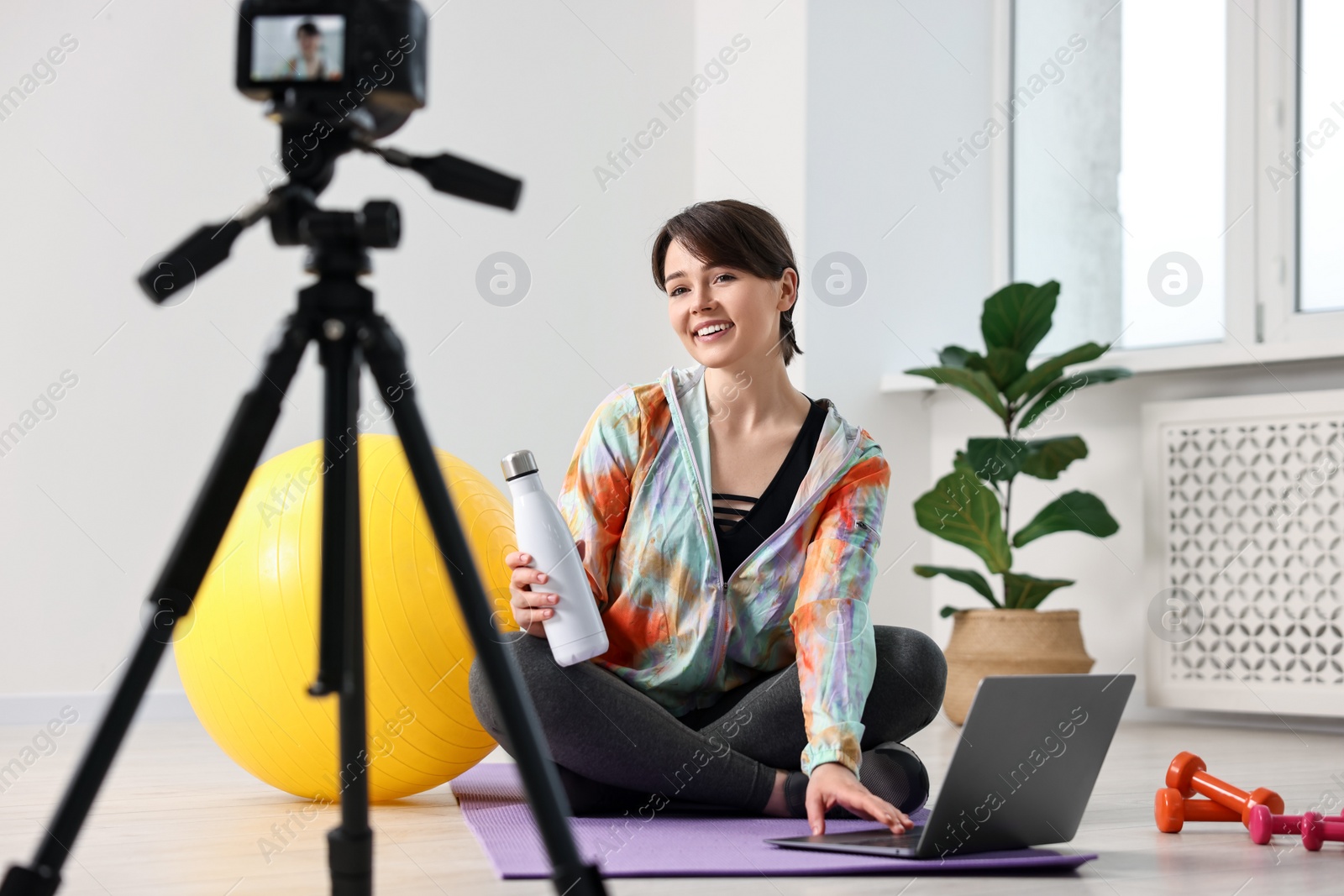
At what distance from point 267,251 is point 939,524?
187cm

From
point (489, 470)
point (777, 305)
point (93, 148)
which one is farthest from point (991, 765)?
point (93, 148)

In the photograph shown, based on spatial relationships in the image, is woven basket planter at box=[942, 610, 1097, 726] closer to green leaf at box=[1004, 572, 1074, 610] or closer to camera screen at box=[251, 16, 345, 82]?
green leaf at box=[1004, 572, 1074, 610]

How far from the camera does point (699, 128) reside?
422 centimetres

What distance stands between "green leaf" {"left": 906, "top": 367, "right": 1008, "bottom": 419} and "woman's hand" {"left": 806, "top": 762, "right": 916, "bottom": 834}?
1903 mm

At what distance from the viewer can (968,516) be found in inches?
131

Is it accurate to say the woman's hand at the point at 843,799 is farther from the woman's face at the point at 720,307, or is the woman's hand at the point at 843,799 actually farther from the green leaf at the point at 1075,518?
the green leaf at the point at 1075,518

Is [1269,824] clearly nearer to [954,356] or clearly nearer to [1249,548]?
[1249,548]

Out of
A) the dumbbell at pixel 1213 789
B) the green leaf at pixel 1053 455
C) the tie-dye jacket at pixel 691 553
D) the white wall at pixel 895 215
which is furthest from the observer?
the white wall at pixel 895 215

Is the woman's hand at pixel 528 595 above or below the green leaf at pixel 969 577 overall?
above

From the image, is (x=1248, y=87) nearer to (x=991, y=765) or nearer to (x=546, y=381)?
(x=546, y=381)

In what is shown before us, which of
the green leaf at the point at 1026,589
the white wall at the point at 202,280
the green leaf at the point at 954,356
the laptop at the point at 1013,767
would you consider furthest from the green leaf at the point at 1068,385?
the laptop at the point at 1013,767

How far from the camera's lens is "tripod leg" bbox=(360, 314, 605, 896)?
2.65 feet

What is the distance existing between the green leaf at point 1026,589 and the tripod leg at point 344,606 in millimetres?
2635

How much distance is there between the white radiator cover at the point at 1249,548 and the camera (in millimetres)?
3184
